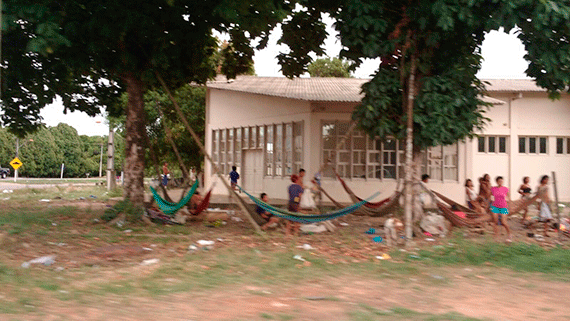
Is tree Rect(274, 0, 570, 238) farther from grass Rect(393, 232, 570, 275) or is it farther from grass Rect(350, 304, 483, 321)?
grass Rect(350, 304, 483, 321)

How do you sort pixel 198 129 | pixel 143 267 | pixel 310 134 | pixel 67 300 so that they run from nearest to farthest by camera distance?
pixel 67 300, pixel 143 267, pixel 310 134, pixel 198 129

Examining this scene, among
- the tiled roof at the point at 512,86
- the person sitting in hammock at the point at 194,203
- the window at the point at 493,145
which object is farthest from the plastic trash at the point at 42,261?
the window at the point at 493,145

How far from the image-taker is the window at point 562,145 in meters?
22.8

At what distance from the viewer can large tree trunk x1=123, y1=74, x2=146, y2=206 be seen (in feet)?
40.1

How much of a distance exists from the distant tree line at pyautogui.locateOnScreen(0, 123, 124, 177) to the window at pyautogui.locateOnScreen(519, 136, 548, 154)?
4277 cm

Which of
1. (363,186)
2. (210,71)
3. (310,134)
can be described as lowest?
(363,186)

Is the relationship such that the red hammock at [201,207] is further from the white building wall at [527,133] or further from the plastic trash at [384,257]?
the white building wall at [527,133]

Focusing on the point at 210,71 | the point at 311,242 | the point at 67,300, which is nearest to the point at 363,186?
the point at 210,71

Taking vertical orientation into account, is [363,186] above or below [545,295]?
above

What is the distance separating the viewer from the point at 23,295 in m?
5.88

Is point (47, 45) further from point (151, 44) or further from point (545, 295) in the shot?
point (545, 295)

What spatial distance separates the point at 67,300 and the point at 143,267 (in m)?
2.00

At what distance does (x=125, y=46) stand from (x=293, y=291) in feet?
24.2

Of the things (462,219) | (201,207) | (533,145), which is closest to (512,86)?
(533,145)
